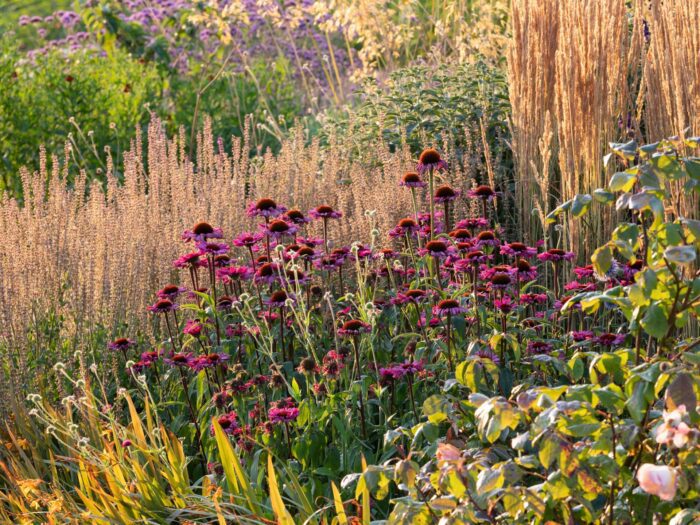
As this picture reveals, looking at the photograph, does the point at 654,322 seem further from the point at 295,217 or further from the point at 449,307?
the point at 295,217

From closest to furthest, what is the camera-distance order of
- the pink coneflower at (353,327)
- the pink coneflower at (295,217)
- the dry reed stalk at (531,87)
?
the pink coneflower at (353,327) → the pink coneflower at (295,217) → the dry reed stalk at (531,87)

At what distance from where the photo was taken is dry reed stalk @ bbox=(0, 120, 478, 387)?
4.25m

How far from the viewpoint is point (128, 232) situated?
4746 mm

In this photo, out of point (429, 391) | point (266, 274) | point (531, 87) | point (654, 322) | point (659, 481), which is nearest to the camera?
point (659, 481)

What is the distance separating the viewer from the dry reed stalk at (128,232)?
4.25 metres

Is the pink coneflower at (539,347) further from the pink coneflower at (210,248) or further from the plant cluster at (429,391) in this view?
the pink coneflower at (210,248)

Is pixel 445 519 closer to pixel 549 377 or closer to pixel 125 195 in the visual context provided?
pixel 549 377

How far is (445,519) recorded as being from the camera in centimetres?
216

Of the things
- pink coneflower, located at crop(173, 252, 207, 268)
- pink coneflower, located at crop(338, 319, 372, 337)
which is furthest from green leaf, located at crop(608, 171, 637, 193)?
pink coneflower, located at crop(173, 252, 207, 268)

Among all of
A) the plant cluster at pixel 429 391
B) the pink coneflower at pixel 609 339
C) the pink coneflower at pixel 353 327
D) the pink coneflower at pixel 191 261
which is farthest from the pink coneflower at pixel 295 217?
the pink coneflower at pixel 609 339

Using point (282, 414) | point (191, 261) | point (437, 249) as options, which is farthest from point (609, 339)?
point (191, 261)

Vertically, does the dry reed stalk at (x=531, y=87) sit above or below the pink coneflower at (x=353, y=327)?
above

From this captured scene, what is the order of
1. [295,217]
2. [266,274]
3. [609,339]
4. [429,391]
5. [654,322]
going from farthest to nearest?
[295,217] → [266,274] → [429,391] → [609,339] → [654,322]

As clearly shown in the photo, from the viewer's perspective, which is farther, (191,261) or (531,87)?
(531,87)
